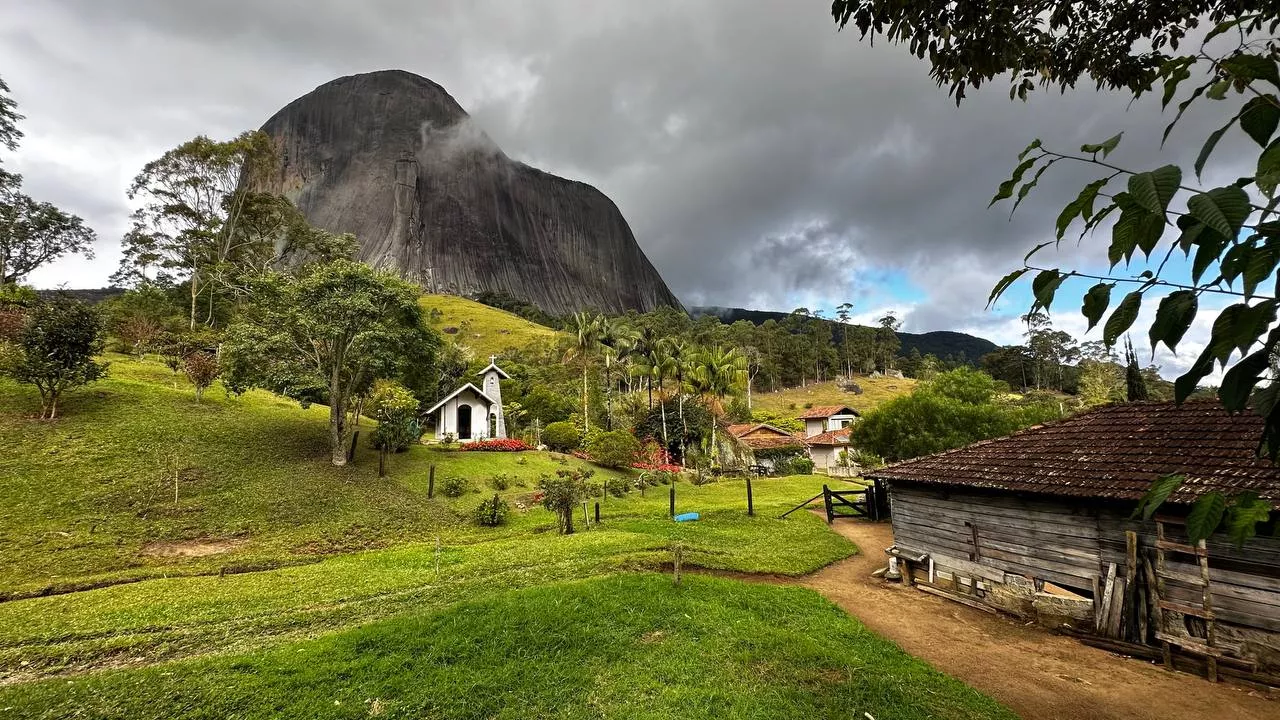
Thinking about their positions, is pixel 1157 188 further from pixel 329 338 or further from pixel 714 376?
pixel 714 376

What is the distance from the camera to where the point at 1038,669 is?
9.75 meters

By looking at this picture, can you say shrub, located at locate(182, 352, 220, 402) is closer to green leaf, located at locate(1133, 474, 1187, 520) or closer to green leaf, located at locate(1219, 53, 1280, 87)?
green leaf, located at locate(1133, 474, 1187, 520)

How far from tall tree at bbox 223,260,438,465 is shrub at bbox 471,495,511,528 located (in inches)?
295

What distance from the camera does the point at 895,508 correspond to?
17312 millimetres

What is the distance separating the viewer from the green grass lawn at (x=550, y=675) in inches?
301

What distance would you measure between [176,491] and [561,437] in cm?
2265

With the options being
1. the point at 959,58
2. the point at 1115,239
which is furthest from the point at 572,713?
the point at 959,58

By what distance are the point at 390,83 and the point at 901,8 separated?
180792 millimetres

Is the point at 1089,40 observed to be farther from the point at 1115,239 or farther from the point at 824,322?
the point at 824,322

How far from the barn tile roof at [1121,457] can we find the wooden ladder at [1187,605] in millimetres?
1024

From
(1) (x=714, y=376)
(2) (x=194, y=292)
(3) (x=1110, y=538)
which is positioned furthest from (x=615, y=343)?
(3) (x=1110, y=538)

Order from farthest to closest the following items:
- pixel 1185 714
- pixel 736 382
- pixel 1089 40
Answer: pixel 736 382 < pixel 1185 714 < pixel 1089 40

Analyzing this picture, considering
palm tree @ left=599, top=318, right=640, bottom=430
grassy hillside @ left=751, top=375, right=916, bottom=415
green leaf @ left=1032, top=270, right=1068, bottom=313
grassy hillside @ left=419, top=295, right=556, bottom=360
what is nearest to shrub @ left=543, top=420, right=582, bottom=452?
palm tree @ left=599, top=318, right=640, bottom=430

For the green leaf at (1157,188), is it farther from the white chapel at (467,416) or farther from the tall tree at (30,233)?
the tall tree at (30,233)
